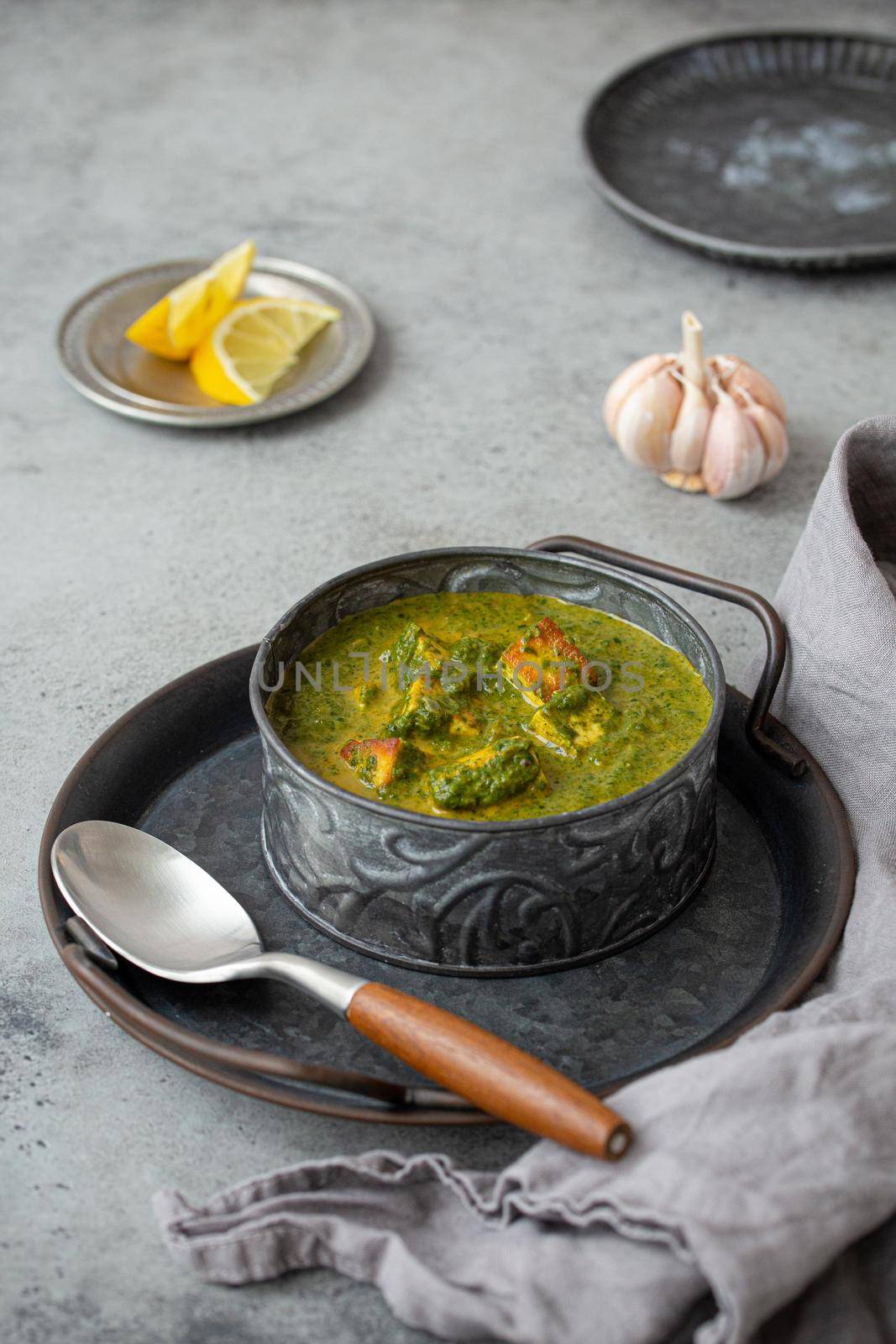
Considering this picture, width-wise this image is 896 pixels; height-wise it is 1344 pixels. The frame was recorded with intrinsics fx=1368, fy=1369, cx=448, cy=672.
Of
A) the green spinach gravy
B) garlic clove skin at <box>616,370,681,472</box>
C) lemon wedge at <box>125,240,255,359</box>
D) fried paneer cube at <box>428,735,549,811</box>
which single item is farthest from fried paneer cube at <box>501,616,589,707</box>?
lemon wedge at <box>125,240,255,359</box>

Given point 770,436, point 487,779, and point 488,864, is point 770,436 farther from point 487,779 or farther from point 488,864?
point 488,864

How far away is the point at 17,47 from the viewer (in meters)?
4.08

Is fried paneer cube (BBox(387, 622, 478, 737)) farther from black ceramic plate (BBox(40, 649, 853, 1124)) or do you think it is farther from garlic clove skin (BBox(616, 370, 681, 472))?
garlic clove skin (BBox(616, 370, 681, 472))

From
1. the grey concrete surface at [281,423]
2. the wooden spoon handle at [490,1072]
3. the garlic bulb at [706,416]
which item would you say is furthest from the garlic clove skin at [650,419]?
the wooden spoon handle at [490,1072]

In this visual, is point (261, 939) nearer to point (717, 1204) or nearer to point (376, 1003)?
point (376, 1003)

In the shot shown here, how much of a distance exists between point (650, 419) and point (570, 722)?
93 centimetres

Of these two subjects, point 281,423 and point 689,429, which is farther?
point 281,423

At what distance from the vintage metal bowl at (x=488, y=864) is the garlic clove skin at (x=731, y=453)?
754mm

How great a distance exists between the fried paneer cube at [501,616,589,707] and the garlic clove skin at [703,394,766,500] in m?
0.82

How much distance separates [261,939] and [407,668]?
37 centimetres

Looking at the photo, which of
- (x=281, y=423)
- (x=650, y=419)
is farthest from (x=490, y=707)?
(x=281, y=423)

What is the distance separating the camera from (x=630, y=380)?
236cm

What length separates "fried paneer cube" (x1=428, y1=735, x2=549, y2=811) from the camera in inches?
57.9

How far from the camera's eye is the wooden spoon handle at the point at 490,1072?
3.92 ft
